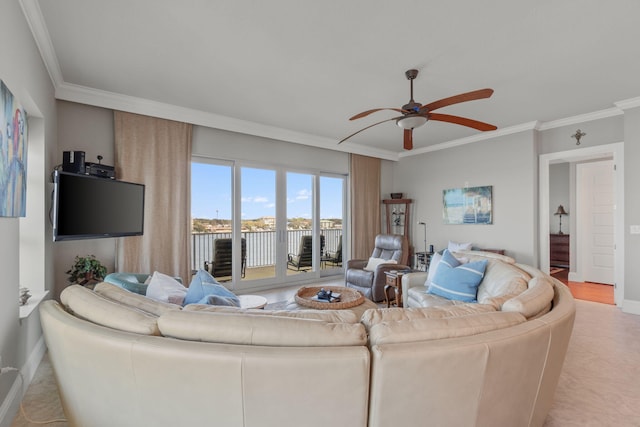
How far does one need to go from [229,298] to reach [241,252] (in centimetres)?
263

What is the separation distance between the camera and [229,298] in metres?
2.24

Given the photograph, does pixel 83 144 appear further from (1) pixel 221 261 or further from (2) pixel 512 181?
(2) pixel 512 181

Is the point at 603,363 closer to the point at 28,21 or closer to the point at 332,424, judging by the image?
the point at 332,424

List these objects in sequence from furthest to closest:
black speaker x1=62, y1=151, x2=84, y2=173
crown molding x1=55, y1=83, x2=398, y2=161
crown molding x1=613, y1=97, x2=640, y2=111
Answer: crown molding x1=613, y1=97, x2=640, y2=111 < crown molding x1=55, y1=83, x2=398, y2=161 < black speaker x1=62, y1=151, x2=84, y2=173

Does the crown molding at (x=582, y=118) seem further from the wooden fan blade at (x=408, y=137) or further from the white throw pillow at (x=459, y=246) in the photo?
the wooden fan blade at (x=408, y=137)

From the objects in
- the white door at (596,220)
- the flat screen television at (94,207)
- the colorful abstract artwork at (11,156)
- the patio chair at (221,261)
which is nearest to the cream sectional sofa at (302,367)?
the colorful abstract artwork at (11,156)

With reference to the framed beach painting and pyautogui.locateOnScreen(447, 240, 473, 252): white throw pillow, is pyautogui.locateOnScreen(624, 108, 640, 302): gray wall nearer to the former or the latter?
the framed beach painting

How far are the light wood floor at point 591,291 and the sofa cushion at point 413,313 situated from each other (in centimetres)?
430

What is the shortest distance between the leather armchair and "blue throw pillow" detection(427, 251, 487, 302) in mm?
1176

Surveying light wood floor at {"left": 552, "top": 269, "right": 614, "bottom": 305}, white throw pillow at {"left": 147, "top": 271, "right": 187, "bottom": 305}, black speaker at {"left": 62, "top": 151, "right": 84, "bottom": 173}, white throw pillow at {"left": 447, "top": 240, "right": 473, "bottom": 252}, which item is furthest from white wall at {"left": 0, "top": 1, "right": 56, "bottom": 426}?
light wood floor at {"left": 552, "top": 269, "right": 614, "bottom": 305}

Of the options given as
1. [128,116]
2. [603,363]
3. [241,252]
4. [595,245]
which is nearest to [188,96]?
[128,116]

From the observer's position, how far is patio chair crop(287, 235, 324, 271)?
550cm

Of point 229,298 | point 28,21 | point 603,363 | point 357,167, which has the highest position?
point 28,21

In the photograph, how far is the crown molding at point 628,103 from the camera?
12.0 ft
